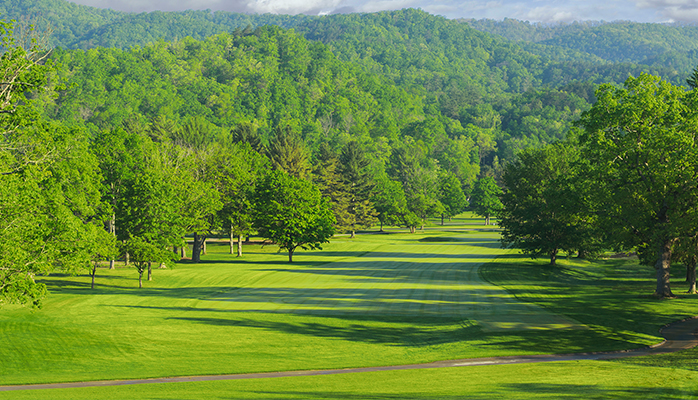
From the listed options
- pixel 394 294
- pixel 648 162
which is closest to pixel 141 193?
pixel 394 294

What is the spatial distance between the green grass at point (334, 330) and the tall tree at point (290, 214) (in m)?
11.0

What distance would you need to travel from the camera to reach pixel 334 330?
29859mm

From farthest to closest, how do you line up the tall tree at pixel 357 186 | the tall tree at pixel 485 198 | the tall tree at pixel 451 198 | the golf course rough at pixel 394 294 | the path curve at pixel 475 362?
1. the tall tree at pixel 451 198
2. the tall tree at pixel 485 198
3. the tall tree at pixel 357 186
4. the golf course rough at pixel 394 294
5. the path curve at pixel 475 362

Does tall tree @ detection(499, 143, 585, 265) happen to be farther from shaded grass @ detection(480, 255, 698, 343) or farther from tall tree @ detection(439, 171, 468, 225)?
tall tree @ detection(439, 171, 468, 225)

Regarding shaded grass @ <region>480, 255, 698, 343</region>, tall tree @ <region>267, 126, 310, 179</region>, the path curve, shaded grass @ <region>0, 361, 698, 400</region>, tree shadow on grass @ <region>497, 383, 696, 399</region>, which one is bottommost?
shaded grass @ <region>480, 255, 698, 343</region>

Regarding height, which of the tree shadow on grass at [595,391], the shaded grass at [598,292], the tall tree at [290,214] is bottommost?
the shaded grass at [598,292]

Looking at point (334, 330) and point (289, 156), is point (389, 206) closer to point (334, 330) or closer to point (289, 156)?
point (289, 156)

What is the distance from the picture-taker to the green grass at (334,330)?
748 inches

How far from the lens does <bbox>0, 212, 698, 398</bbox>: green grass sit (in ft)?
62.3

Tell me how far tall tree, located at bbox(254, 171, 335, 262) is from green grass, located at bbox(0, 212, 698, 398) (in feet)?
36.1

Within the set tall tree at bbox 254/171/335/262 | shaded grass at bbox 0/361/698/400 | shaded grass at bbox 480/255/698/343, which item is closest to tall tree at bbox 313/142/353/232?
tall tree at bbox 254/171/335/262

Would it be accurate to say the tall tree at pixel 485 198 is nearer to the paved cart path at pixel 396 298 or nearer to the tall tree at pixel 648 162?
the paved cart path at pixel 396 298

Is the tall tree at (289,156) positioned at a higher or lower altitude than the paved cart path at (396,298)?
higher

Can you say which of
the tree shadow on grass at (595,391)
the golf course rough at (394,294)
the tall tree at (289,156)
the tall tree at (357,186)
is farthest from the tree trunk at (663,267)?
the tall tree at (357,186)
